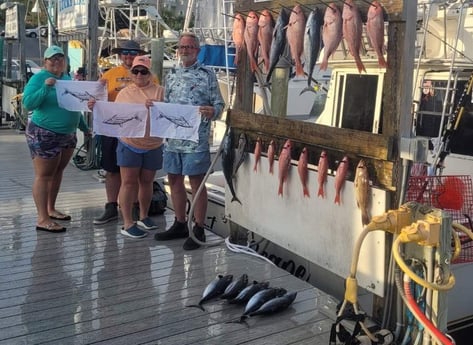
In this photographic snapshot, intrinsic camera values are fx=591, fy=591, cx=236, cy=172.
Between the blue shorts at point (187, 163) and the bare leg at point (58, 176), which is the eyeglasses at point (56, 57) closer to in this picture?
the bare leg at point (58, 176)

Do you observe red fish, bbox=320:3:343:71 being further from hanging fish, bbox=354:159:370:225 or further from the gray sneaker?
the gray sneaker

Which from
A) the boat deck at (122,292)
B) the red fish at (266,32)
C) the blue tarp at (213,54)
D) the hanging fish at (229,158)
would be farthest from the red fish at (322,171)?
the blue tarp at (213,54)

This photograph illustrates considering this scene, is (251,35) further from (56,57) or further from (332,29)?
(56,57)

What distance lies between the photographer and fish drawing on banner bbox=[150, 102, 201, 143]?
483 centimetres

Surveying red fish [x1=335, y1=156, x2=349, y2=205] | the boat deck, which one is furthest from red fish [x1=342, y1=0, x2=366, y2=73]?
the boat deck

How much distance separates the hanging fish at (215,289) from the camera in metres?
3.98

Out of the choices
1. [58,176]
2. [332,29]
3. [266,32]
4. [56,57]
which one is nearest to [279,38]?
[266,32]

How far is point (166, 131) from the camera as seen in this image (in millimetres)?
4898

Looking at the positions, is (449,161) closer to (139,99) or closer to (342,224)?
(342,224)

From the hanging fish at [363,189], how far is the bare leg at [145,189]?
7.47 feet

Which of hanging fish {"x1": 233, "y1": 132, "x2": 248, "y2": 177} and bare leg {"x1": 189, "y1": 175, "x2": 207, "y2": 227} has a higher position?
hanging fish {"x1": 233, "y1": 132, "x2": 248, "y2": 177}

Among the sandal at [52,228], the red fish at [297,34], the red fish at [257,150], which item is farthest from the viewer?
the sandal at [52,228]

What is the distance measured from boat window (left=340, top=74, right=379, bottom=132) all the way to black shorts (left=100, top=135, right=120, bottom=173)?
222cm

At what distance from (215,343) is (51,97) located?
8.98 feet
